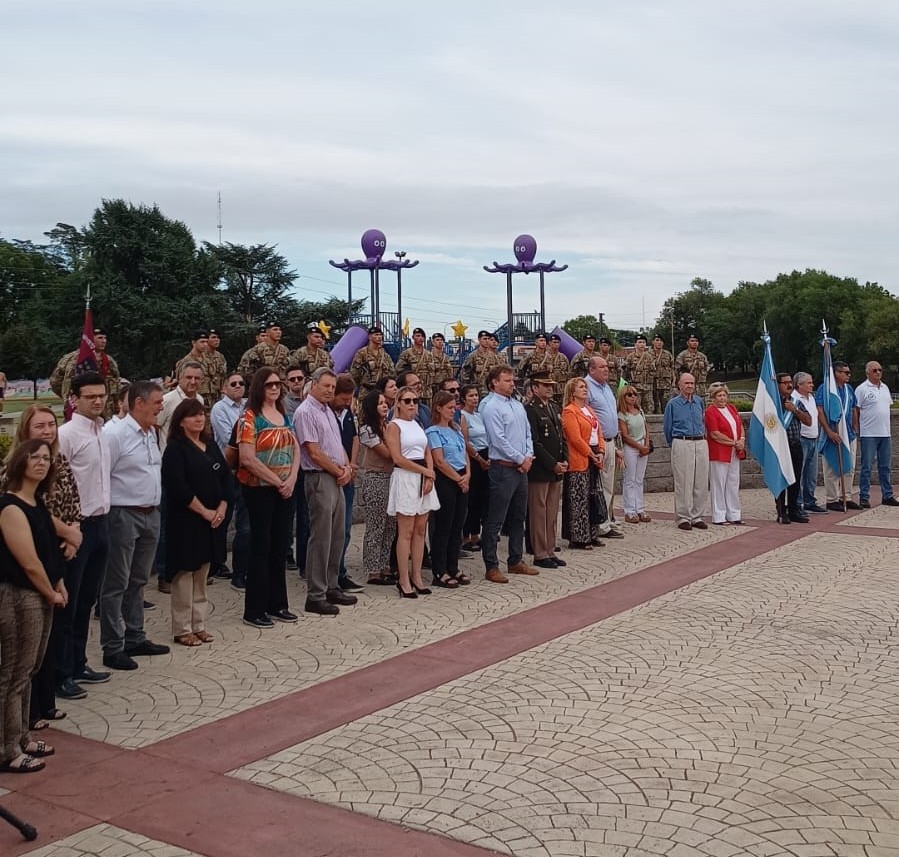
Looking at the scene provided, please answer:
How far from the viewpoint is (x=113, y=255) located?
4238 centimetres

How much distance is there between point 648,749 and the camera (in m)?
5.08

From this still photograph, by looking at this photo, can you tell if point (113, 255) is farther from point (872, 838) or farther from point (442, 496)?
point (872, 838)

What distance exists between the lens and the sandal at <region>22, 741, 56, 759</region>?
5.00 meters

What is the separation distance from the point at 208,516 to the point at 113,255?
1510 inches

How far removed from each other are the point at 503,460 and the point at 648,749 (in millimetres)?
4596

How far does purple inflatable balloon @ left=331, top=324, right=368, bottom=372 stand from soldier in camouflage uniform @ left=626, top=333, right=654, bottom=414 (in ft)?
16.0

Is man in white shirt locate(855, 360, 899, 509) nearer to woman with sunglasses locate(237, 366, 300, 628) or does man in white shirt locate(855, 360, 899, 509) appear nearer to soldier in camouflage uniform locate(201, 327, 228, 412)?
soldier in camouflage uniform locate(201, 327, 228, 412)

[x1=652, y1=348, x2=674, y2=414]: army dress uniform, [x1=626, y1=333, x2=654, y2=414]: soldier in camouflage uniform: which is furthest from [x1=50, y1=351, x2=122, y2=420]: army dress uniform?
[x1=652, y1=348, x2=674, y2=414]: army dress uniform

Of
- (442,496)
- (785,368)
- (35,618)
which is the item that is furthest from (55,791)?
(785,368)

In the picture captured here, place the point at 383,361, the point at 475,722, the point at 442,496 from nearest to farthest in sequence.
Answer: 1. the point at 475,722
2. the point at 442,496
3. the point at 383,361

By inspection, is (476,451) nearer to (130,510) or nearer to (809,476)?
(130,510)

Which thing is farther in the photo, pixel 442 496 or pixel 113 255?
pixel 113 255

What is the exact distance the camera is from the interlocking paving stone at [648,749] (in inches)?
165

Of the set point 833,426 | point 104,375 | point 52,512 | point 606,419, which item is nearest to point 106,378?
point 104,375
